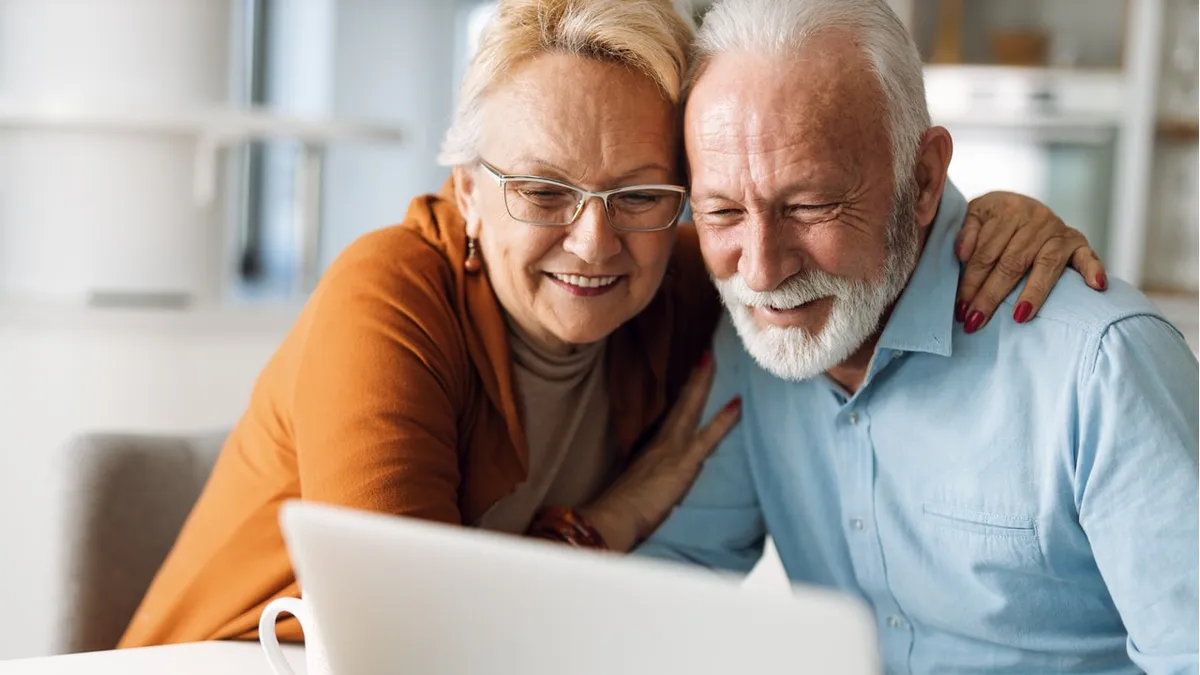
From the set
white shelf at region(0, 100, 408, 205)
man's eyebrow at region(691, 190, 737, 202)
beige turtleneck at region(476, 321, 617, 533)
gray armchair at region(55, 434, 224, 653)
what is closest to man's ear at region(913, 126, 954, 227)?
man's eyebrow at region(691, 190, 737, 202)

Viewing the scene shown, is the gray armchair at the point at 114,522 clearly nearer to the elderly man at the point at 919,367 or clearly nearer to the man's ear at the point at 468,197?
the man's ear at the point at 468,197

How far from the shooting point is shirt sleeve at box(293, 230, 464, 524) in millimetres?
1257

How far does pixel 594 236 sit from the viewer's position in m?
1.38

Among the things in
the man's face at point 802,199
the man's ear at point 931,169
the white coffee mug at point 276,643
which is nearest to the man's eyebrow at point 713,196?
the man's face at point 802,199

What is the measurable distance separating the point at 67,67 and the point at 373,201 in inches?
95.0

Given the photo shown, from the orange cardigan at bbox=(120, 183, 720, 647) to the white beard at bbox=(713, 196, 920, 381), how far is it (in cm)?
23

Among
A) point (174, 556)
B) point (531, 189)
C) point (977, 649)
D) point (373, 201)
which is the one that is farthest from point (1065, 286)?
point (373, 201)

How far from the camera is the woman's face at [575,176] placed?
1370 mm

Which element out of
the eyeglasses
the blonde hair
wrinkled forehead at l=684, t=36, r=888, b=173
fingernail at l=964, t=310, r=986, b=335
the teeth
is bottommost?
fingernail at l=964, t=310, r=986, b=335

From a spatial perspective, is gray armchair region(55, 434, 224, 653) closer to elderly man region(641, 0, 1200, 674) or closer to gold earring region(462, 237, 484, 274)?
gold earring region(462, 237, 484, 274)

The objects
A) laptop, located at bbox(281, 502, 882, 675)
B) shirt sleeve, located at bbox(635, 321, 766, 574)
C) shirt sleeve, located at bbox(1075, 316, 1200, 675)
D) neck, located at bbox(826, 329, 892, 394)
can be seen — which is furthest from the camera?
shirt sleeve, located at bbox(635, 321, 766, 574)

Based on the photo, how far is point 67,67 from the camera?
9.72 ft

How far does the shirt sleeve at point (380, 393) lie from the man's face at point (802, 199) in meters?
0.35

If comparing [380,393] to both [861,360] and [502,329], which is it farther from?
[861,360]
